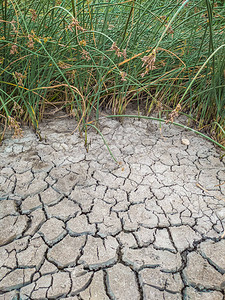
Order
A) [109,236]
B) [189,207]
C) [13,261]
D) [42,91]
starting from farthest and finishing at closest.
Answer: [42,91] < [189,207] < [109,236] < [13,261]

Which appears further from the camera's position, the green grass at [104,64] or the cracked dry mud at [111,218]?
the green grass at [104,64]

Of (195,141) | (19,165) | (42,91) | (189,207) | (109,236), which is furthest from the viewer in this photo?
(195,141)

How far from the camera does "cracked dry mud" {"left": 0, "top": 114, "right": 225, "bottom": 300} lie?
1.13 meters

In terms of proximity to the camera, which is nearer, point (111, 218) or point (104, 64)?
point (111, 218)

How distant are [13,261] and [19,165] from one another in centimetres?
72

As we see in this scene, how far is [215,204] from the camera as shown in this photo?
153 centimetres

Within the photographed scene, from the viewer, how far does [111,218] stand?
56.0 inches

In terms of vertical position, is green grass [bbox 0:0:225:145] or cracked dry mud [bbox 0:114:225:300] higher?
green grass [bbox 0:0:225:145]

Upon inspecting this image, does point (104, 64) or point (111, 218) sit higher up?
point (104, 64)

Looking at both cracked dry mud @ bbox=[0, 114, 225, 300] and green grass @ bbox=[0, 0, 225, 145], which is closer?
cracked dry mud @ bbox=[0, 114, 225, 300]

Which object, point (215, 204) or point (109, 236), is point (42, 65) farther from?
point (215, 204)

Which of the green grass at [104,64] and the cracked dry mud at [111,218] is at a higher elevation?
the green grass at [104,64]

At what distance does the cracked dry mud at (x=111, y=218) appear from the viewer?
1.13 m

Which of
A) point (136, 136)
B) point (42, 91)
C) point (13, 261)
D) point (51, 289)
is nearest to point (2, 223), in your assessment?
point (13, 261)
